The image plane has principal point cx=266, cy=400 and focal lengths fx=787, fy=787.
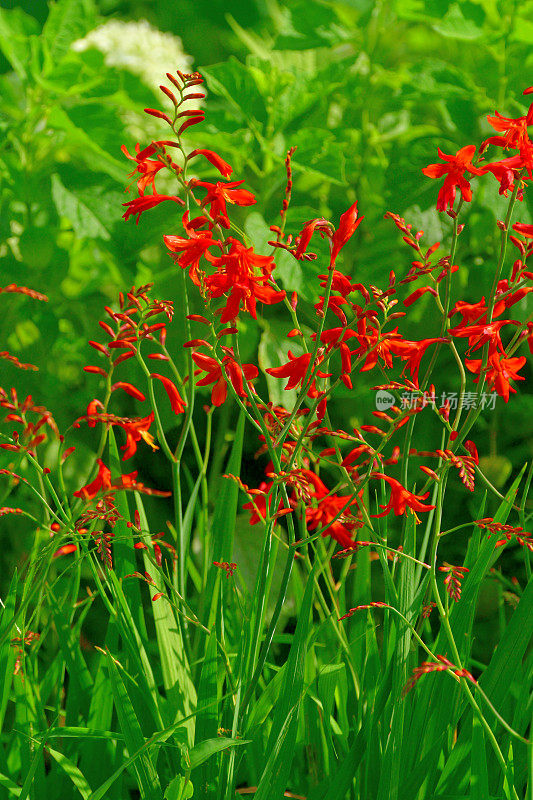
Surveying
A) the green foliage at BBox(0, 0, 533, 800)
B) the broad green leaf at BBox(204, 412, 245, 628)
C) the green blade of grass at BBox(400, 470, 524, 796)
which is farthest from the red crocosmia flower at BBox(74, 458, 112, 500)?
the green blade of grass at BBox(400, 470, 524, 796)

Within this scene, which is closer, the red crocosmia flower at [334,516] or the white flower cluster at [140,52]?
the red crocosmia flower at [334,516]

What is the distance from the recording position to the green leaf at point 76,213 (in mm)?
1113

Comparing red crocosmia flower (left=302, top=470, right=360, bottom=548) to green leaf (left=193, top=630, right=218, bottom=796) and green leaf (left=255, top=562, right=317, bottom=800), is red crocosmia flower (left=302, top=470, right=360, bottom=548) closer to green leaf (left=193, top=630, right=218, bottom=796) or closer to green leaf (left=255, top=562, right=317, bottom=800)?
green leaf (left=255, top=562, right=317, bottom=800)

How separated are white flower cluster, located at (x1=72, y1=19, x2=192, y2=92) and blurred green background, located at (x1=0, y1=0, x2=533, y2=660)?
5.7 inches

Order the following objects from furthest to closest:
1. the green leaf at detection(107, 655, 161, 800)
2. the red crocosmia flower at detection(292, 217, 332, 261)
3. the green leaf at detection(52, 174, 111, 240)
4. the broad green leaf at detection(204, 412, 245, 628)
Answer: the green leaf at detection(52, 174, 111, 240), the broad green leaf at detection(204, 412, 245, 628), the green leaf at detection(107, 655, 161, 800), the red crocosmia flower at detection(292, 217, 332, 261)

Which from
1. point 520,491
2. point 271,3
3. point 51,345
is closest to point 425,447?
point 520,491

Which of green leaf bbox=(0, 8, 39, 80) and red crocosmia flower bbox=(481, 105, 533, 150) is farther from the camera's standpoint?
green leaf bbox=(0, 8, 39, 80)

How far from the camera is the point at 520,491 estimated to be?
1.39 m

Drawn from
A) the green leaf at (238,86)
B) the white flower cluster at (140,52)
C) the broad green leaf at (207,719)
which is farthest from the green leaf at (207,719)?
the white flower cluster at (140,52)

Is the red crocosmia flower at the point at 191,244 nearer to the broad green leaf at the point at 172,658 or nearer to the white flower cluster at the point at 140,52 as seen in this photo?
the broad green leaf at the point at 172,658

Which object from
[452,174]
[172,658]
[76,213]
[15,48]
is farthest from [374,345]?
[15,48]

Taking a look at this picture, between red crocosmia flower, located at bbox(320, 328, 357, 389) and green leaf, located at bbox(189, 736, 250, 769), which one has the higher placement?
red crocosmia flower, located at bbox(320, 328, 357, 389)

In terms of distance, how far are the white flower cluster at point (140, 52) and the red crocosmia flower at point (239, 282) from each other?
3.09 ft

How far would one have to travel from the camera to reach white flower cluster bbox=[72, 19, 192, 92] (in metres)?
1.43
